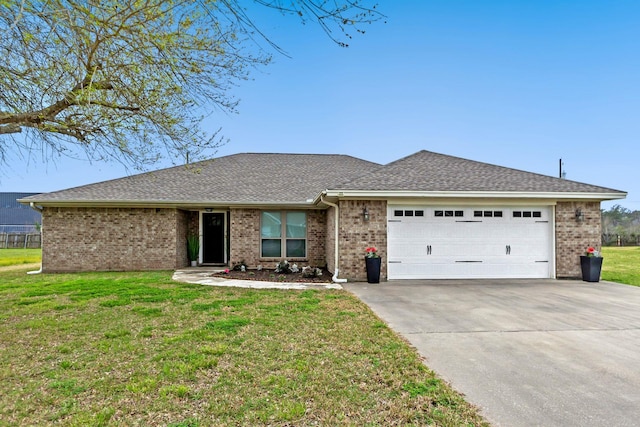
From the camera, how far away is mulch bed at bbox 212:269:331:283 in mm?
9539

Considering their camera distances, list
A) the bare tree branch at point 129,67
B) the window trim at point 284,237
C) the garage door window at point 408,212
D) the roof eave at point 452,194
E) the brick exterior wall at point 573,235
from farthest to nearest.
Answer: the window trim at point 284,237 < the brick exterior wall at point 573,235 < the garage door window at point 408,212 < the roof eave at point 452,194 < the bare tree branch at point 129,67

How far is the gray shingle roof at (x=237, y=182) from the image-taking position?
1170cm

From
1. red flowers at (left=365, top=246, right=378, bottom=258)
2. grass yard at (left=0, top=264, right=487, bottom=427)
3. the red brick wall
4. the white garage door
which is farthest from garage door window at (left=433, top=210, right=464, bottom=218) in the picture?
the red brick wall

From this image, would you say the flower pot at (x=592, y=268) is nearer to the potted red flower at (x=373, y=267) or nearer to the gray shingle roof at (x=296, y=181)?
the gray shingle roof at (x=296, y=181)

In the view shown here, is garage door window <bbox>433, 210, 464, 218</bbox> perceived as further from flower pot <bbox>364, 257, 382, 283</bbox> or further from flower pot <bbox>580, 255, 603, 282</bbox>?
flower pot <bbox>580, 255, 603, 282</bbox>

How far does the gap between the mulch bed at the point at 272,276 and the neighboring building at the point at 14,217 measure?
142ft

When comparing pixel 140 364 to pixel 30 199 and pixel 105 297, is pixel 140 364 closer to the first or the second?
pixel 105 297

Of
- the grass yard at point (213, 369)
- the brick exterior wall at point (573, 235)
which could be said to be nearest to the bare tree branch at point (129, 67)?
the grass yard at point (213, 369)

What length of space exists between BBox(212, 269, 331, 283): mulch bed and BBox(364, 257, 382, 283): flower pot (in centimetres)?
114

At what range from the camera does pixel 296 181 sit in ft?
45.6

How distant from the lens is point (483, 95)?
15.0m

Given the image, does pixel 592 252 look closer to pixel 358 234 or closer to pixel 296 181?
pixel 358 234

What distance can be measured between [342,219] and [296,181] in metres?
5.07

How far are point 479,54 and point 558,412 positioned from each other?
1201cm
